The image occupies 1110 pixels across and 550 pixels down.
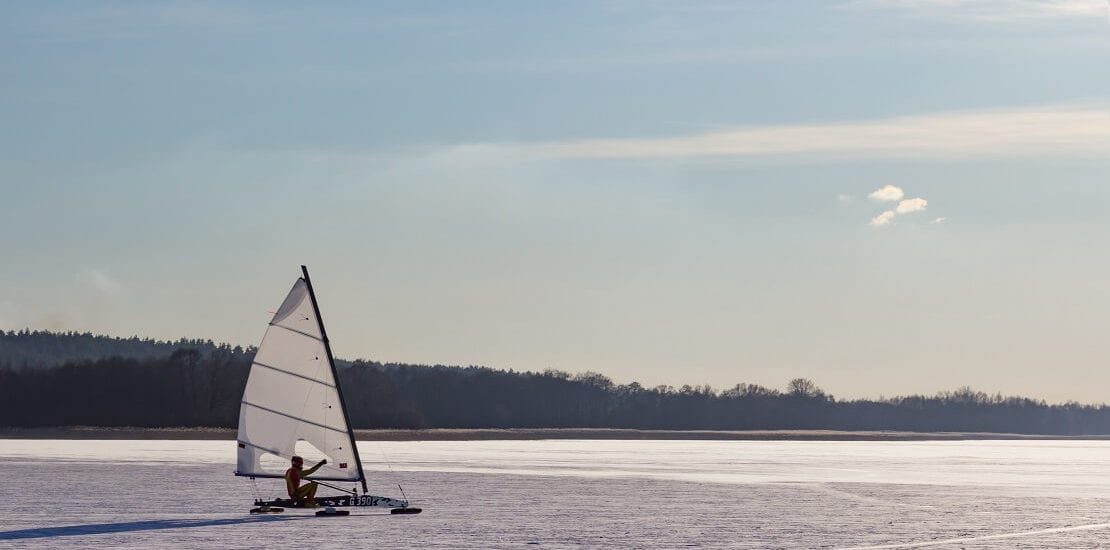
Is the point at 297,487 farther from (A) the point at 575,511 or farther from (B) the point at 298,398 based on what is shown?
(A) the point at 575,511

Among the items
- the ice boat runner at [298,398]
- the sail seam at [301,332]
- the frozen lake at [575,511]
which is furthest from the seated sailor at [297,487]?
the sail seam at [301,332]

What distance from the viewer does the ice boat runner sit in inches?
1538

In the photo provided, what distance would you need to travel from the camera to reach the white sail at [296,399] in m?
39.1

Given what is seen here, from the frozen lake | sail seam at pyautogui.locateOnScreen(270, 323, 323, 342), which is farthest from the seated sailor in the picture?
sail seam at pyautogui.locateOnScreen(270, 323, 323, 342)

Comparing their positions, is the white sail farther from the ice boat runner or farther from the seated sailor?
the seated sailor

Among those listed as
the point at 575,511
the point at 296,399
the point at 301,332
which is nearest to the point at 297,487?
the point at 296,399

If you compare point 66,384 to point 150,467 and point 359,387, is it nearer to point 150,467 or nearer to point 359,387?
point 359,387

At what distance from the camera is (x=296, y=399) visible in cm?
3931

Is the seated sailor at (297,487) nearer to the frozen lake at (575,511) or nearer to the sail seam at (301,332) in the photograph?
the frozen lake at (575,511)

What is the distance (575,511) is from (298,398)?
24.0 feet

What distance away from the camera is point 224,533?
31.5 metres

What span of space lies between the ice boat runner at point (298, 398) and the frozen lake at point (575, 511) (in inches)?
65.8

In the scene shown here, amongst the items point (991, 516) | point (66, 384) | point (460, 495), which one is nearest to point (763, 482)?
point (460, 495)

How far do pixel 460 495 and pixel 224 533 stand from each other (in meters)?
14.3
